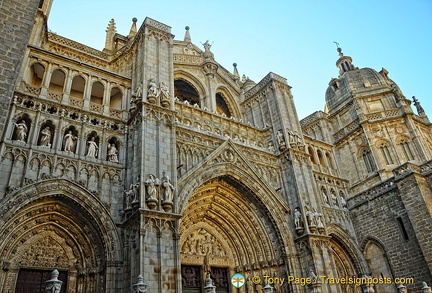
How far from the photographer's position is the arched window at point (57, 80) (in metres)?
15.1

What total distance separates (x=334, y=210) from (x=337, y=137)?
8926 millimetres

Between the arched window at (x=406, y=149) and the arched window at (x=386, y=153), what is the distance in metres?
1.20

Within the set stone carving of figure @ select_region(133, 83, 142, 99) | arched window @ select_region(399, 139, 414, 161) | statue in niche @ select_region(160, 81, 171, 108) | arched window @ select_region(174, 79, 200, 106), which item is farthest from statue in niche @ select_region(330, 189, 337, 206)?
stone carving of figure @ select_region(133, 83, 142, 99)

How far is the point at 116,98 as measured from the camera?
1717 cm

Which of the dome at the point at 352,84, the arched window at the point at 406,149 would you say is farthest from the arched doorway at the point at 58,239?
the dome at the point at 352,84

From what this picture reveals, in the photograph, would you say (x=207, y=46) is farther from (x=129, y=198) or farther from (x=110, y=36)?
(x=129, y=198)

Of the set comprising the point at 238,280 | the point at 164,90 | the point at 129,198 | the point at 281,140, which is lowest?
the point at 238,280

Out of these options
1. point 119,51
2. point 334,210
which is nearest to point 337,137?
point 334,210

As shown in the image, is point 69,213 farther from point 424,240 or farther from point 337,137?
point 337,137

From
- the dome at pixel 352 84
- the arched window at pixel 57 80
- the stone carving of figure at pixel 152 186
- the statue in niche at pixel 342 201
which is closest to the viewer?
the stone carving of figure at pixel 152 186

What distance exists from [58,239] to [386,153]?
73.0 ft

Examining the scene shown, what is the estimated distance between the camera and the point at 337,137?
27.4m

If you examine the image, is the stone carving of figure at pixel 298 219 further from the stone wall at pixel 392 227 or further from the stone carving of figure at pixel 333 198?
the stone wall at pixel 392 227

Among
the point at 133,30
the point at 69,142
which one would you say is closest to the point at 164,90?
the point at 69,142
